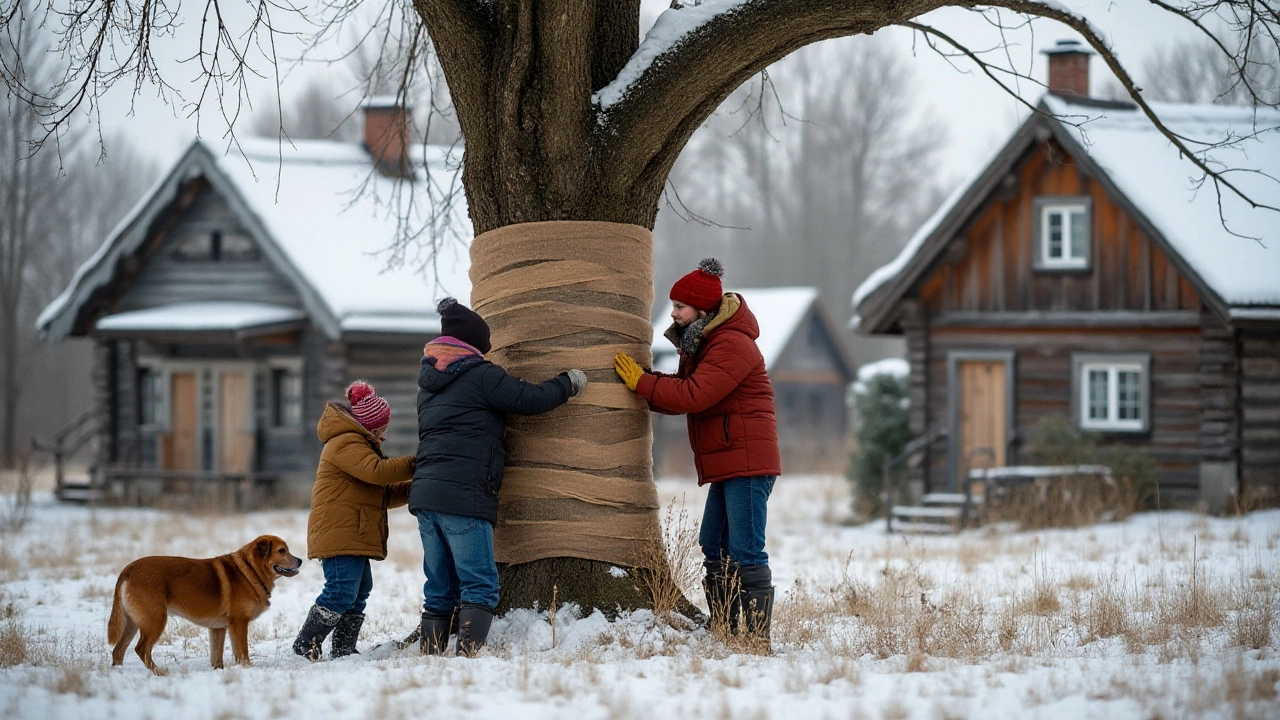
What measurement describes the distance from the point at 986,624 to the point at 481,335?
315 cm

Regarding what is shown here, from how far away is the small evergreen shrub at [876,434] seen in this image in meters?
19.1

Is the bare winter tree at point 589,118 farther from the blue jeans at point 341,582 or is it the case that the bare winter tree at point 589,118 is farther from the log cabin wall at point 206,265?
the log cabin wall at point 206,265

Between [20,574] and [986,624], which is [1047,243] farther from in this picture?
[20,574]

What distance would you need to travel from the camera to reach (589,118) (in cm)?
608

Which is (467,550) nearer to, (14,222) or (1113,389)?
(1113,389)

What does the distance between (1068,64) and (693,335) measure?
47.1 feet

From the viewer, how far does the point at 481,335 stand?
19.4ft

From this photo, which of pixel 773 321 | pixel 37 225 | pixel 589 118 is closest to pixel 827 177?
pixel 773 321

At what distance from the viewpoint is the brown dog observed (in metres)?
5.86

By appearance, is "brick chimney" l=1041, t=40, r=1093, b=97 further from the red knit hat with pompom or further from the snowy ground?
the red knit hat with pompom

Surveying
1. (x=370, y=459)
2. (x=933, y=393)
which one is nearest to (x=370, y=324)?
(x=933, y=393)

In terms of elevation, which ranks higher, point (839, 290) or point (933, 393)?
point (839, 290)

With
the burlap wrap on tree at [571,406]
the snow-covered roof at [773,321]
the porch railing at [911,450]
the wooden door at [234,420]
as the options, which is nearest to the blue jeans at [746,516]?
the burlap wrap on tree at [571,406]

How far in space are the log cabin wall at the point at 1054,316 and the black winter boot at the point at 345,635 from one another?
1227 cm
